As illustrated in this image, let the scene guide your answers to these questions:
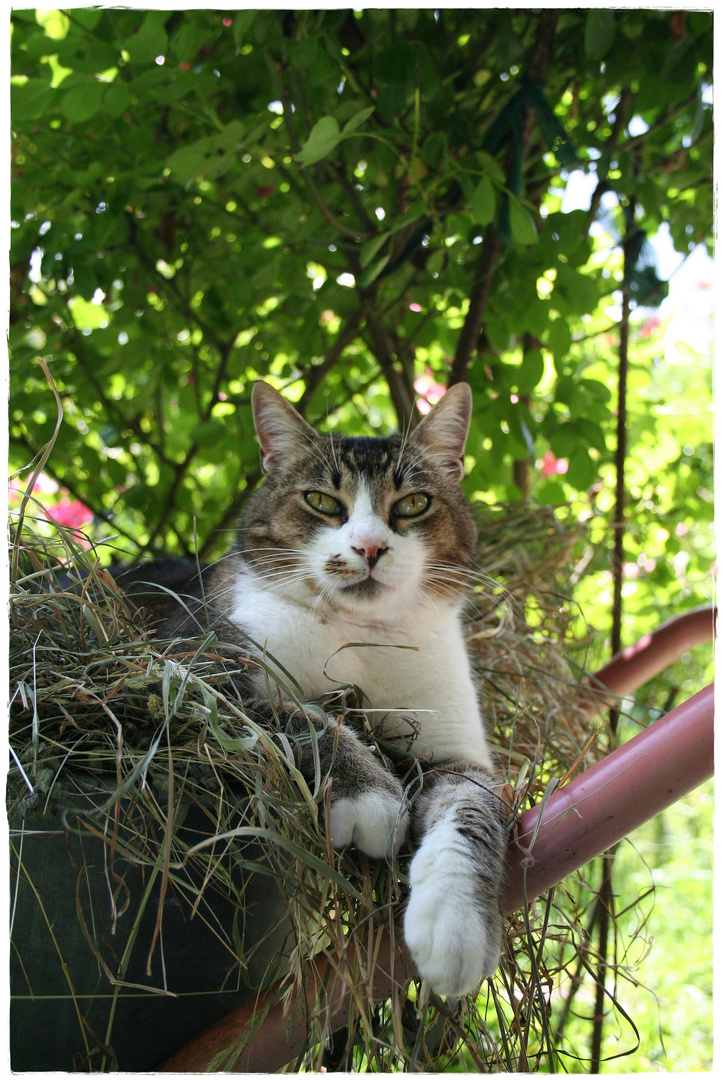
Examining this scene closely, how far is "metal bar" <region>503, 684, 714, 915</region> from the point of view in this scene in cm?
68

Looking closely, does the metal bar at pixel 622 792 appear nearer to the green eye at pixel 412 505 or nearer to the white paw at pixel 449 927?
the white paw at pixel 449 927

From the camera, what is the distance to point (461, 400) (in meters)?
1.37

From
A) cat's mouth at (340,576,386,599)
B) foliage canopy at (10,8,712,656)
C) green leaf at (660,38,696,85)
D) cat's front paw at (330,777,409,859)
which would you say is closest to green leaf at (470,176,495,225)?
foliage canopy at (10,8,712,656)

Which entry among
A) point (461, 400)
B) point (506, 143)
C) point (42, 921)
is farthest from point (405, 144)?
point (42, 921)

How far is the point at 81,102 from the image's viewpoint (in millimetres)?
1193

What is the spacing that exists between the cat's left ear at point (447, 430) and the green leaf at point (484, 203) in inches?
10.8

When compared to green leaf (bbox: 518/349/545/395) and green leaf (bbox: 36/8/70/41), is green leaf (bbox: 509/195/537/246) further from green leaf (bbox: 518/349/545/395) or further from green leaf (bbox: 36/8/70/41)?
green leaf (bbox: 36/8/70/41)

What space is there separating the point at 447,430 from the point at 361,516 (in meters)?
0.30

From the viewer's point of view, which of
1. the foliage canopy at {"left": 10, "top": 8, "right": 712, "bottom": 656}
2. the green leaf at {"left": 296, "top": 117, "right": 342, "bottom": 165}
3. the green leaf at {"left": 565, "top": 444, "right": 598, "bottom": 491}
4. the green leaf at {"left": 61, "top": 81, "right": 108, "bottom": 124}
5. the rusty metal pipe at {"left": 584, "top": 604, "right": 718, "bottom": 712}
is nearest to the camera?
the green leaf at {"left": 296, "top": 117, "right": 342, "bottom": 165}

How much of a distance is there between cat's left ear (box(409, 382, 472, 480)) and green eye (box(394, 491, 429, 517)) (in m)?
0.13

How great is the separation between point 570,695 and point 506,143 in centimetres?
119

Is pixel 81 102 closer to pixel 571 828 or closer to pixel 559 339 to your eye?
pixel 559 339

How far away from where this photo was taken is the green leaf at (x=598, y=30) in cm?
123

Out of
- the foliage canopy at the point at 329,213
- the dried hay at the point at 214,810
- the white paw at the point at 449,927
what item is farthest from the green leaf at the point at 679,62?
the white paw at the point at 449,927
